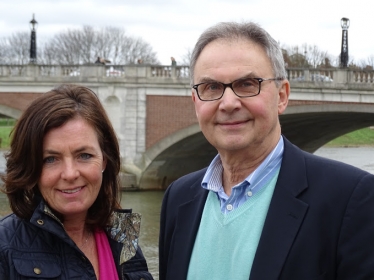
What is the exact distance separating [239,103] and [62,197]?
711 mm

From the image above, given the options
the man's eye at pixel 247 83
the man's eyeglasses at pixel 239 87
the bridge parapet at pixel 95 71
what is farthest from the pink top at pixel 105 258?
the bridge parapet at pixel 95 71

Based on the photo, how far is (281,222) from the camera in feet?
7.79

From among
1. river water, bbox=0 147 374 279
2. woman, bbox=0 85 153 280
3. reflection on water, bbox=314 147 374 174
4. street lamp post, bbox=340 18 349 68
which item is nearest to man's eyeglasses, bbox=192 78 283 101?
woman, bbox=0 85 153 280

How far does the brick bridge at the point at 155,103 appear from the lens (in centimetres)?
1648

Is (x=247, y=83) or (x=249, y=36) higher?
(x=249, y=36)

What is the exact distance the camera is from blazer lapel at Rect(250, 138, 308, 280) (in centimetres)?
232

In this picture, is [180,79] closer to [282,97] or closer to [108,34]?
[282,97]

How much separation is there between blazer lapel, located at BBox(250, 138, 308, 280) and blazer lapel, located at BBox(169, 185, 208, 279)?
0.34 meters

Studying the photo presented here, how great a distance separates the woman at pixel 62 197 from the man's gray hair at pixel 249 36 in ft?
1.63

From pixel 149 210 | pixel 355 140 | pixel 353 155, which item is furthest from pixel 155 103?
pixel 355 140

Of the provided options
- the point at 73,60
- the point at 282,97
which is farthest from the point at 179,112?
the point at 73,60

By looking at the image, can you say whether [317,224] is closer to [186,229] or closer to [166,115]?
[186,229]

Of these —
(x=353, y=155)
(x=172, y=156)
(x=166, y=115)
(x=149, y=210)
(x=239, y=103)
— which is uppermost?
(x=239, y=103)

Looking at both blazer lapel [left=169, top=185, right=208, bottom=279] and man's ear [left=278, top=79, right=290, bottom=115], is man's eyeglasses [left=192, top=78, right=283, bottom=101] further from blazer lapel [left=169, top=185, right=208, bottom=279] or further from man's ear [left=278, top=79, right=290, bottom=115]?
blazer lapel [left=169, top=185, right=208, bottom=279]
